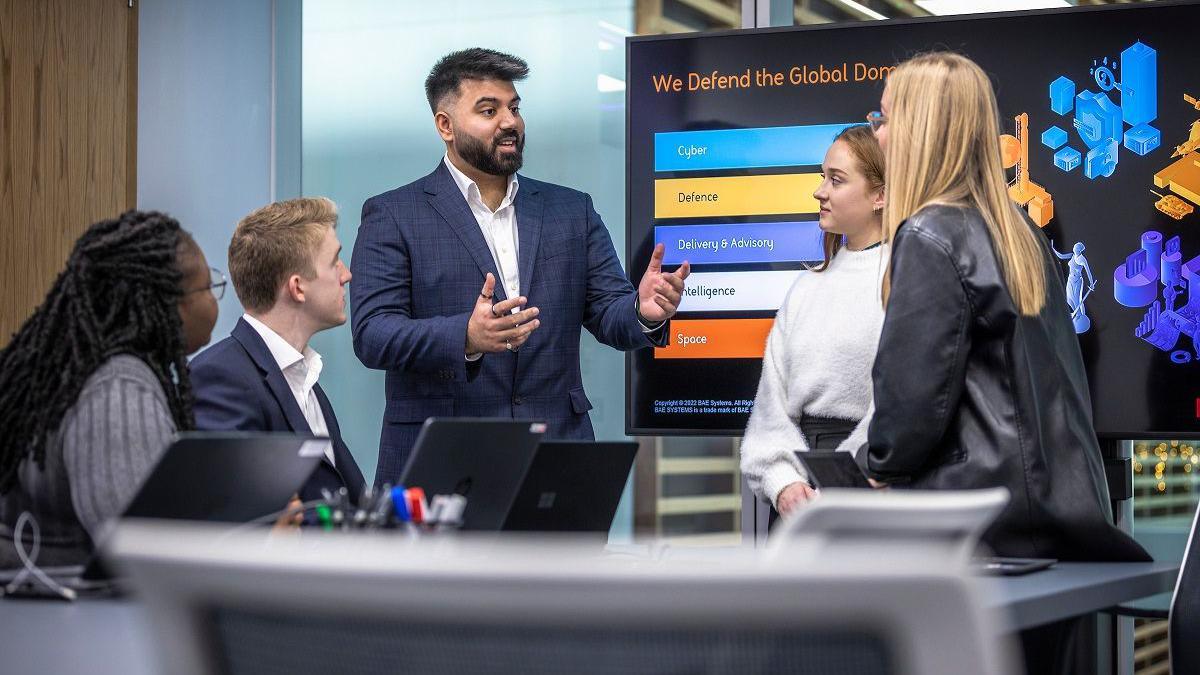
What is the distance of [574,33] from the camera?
5062 millimetres

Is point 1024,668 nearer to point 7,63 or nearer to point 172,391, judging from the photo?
point 172,391

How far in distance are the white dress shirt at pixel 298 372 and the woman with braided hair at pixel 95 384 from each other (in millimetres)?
652

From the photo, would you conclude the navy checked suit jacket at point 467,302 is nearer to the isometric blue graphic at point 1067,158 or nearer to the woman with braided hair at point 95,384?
the isometric blue graphic at point 1067,158

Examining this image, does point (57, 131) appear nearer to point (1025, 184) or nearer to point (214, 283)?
point (214, 283)

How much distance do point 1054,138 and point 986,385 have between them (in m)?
1.87

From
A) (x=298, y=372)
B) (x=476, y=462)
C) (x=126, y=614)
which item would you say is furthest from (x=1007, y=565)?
(x=298, y=372)

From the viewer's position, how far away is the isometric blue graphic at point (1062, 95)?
12.9ft

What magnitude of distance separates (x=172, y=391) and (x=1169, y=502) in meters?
3.15

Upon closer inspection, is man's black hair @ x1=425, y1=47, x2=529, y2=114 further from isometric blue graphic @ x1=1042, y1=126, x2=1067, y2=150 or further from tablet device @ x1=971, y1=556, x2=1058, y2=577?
tablet device @ x1=971, y1=556, x2=1058, y2=577

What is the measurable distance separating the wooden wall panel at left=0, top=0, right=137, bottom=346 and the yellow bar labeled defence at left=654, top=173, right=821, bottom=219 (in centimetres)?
214

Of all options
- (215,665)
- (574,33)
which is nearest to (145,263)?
(215,665)

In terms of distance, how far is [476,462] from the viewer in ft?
7.00

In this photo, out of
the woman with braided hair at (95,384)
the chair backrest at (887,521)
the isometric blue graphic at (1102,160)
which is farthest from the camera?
the isometric blue graphic at (1102,160)

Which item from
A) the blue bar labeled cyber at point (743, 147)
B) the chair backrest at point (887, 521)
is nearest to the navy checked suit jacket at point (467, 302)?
the blue bar labeled cyber at point (743, 147)
